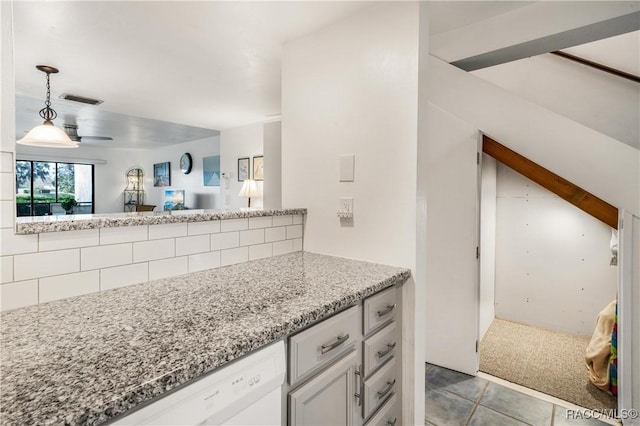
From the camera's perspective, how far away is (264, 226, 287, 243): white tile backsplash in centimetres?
165

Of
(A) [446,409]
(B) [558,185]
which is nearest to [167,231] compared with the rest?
(A) [446,409]

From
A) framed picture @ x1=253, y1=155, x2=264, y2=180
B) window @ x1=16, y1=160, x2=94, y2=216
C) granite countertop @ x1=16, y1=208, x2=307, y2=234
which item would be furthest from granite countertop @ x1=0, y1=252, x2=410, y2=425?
window @ x1=16, y1=160, x2=94, y2=216

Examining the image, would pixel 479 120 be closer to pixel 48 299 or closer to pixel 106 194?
pixel 48 299

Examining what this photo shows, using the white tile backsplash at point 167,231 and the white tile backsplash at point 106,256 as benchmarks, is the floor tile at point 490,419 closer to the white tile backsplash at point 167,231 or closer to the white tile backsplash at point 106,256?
the white tile backsplash at point 167,231

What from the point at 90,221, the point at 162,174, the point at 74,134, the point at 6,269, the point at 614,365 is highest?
the point at 74,134

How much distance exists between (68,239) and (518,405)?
2.49 m

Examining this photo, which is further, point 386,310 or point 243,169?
point 243,169

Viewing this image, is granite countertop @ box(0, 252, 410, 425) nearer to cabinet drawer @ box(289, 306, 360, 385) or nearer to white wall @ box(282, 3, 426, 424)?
cabinet drawer @ box(289, 306, 360, 385)

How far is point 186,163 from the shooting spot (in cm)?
679

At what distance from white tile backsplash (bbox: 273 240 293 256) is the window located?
8.13 meters

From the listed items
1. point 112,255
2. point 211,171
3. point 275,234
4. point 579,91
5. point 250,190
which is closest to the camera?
point 112,255

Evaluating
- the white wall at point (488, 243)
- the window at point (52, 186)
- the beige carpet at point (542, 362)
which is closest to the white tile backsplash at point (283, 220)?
the white wall at point (488, 243)

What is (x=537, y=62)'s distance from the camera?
2.75 m

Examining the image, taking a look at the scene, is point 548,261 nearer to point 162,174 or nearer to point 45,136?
point 45,136
